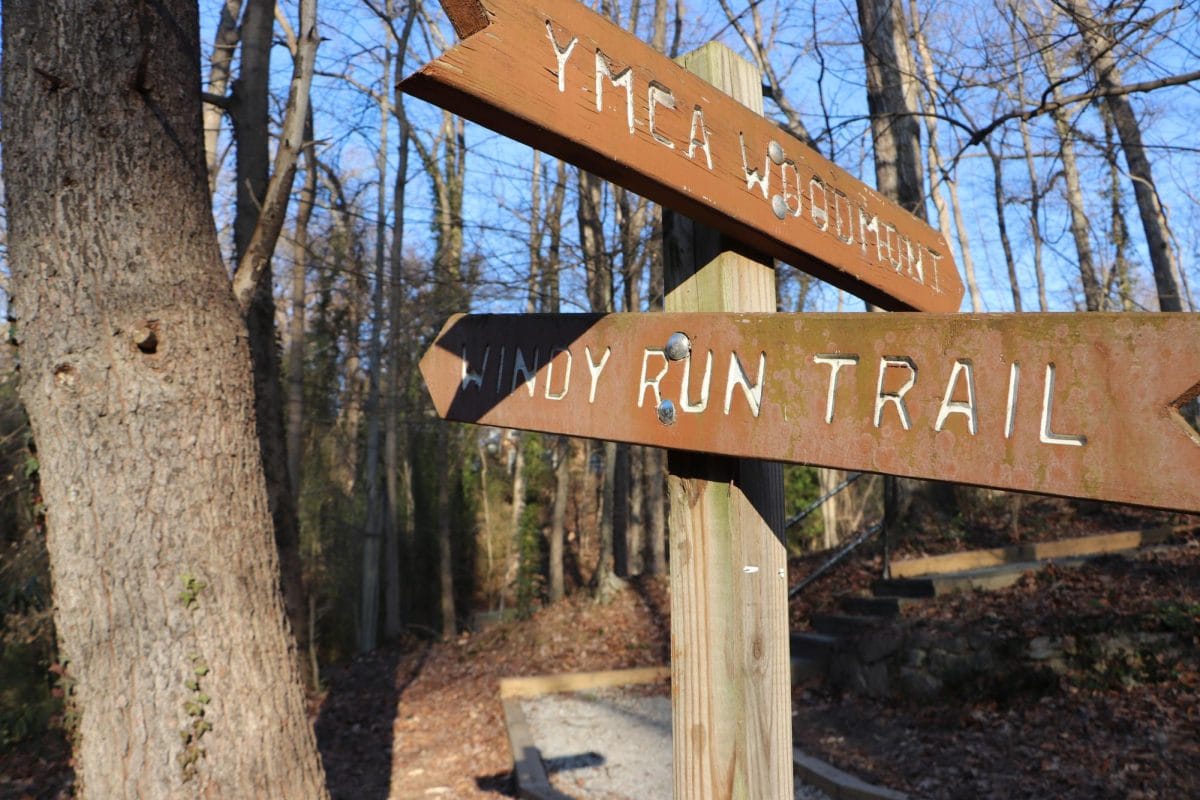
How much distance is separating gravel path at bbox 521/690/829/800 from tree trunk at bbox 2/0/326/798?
307 centimetres

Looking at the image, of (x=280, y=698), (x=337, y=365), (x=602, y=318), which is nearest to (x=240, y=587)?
(x=280, y=698)

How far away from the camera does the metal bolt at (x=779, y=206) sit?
5.62 ft

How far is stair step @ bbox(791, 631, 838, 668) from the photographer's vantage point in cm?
833

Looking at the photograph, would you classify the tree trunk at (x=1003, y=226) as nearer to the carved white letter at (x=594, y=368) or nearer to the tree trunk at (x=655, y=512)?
the tree trunk at (x=655, y=512)

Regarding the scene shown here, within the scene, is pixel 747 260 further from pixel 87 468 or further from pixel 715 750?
pixel 87 468

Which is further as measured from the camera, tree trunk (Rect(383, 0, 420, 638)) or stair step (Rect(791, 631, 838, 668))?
tree trunk (Rect(383, 0, 420, 638))

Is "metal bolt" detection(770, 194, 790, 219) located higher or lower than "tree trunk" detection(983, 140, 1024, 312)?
lower

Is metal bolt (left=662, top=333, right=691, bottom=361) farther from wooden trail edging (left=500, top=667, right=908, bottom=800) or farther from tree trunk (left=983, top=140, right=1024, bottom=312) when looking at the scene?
tree trunk (left=983, top=140, right=1024, bottom=312)

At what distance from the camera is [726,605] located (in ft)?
5.41

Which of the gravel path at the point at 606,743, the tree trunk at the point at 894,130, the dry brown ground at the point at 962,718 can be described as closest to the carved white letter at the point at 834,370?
the dry brown ground at the point at 962,718

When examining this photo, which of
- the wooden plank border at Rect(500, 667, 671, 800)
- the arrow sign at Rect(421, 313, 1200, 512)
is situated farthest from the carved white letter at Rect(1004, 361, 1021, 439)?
the wooden plank border at Rect(500, 667, 671, 800)

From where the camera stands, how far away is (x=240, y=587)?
3.02 meters

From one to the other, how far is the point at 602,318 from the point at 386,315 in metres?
13.4

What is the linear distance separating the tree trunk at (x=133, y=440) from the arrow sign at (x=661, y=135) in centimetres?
214
